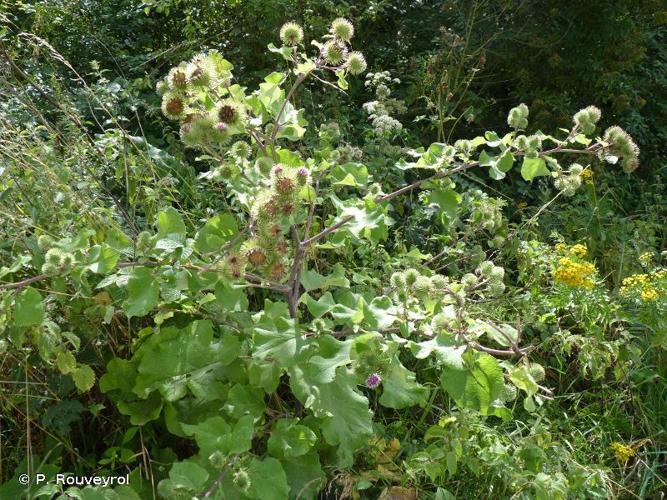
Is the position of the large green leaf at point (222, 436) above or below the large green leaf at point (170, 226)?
below

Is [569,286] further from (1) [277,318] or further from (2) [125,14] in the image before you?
(2) [125,14]

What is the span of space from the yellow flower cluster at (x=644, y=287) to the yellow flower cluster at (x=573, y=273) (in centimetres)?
23

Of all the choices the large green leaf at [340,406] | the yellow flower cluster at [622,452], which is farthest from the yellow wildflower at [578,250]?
the large green leaf at [340,406]

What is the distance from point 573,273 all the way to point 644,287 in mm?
372

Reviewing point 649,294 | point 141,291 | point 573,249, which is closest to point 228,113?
point 141,291

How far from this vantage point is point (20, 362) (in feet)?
7.35

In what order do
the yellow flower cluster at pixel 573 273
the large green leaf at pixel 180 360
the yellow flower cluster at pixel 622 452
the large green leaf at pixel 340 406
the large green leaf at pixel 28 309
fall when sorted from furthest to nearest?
the yellow flower cluster at pixel 573 273 → the yellow flower cluster at pixel 622 452 → the large green leaf at pixel 180 360 → the large green leaf at pixel 340 406 → the large green leaf at pixel 28 309

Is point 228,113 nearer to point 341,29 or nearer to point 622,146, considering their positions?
point 341,29

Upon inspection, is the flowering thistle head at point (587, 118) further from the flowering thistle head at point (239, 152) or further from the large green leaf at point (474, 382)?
the flowering thistle head at point (239, 152)

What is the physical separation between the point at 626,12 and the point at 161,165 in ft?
9.79

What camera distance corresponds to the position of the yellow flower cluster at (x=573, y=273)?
2816mm

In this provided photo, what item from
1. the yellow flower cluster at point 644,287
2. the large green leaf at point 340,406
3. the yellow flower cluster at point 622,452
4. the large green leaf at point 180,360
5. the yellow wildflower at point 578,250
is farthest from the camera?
the yellow wildflower at point 578,250

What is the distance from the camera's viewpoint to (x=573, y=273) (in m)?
2.81

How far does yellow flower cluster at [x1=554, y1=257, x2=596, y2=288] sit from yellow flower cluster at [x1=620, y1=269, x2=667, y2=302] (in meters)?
0.23
